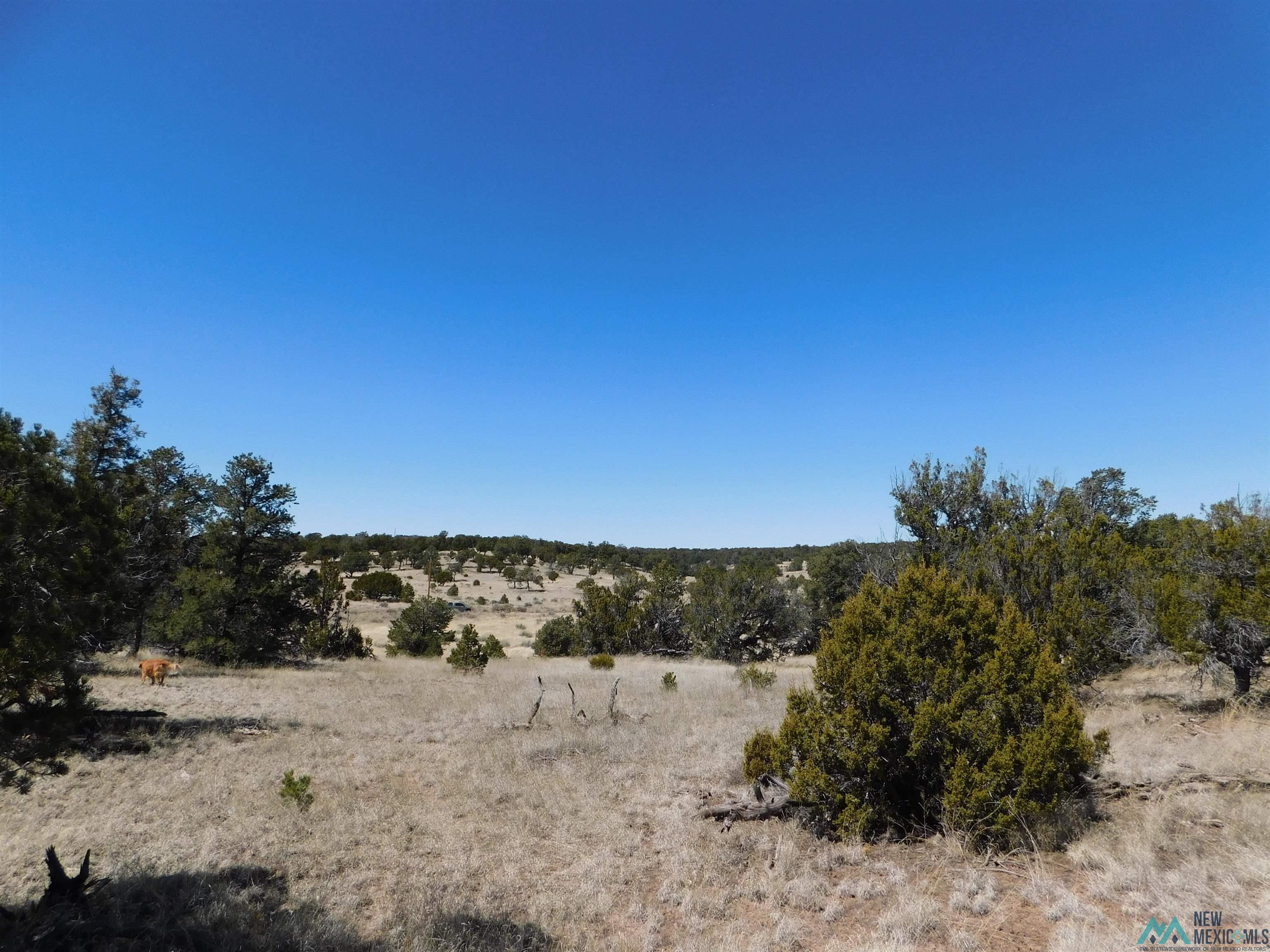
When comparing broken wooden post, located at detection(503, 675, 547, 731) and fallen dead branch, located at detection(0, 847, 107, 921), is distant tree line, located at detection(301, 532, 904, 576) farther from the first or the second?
fallen dead branch, located at detection(0, 847, 107, 921)

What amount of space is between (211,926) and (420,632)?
2823 cm

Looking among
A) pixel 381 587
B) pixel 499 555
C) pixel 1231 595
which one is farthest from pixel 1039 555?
pixel 499 555

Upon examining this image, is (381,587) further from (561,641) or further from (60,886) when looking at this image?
(60,886)

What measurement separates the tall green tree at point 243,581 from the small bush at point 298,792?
625 inches

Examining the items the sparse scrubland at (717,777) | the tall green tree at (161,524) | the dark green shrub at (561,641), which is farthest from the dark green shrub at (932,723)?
the dark green shrub at (561,641)

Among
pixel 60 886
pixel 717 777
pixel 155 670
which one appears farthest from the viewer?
pixel 155 670

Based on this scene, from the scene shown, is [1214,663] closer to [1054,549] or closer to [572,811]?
[1054,549]

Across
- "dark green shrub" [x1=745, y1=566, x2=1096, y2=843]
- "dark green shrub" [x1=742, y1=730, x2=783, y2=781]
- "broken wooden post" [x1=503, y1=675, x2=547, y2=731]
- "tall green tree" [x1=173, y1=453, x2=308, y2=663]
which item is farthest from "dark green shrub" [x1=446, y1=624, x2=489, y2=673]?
"dark green shrub" [x1=745, y1=566, x2=1096, y2=843]

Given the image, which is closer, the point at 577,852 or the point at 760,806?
the point at 577,852

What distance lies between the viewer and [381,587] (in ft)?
179

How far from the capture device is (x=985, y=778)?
21.4 feet

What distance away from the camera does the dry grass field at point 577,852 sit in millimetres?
5270

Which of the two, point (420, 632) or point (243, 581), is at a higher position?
point (243, 581)

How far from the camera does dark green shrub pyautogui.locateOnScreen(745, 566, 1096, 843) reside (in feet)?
21.4
